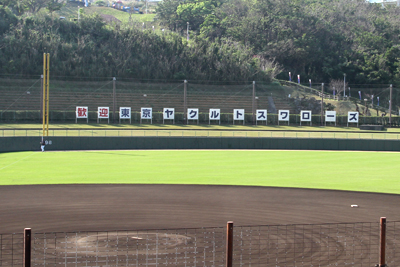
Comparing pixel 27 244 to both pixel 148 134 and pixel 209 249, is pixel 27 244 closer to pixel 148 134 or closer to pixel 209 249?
pixel 209 249

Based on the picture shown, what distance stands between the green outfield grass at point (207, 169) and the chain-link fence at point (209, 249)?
9.08 meters

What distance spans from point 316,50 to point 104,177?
94.1 metres

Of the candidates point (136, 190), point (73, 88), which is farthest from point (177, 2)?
point (136, 190)

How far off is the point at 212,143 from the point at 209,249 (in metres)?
32.4

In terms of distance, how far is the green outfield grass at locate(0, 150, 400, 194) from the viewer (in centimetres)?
2158

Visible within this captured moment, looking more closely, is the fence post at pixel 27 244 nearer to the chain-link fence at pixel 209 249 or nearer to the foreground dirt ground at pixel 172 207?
the chain-link fence at pixel 209 249

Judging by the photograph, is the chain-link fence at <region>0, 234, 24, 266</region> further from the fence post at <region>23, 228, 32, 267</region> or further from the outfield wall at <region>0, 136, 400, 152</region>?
the outfield wall at <region>0, 136, 400, 152</region>

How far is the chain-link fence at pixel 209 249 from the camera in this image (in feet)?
31.1

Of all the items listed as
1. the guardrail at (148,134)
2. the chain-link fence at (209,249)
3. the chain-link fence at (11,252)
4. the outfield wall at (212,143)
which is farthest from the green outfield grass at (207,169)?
the chain-link fence at (11,252)

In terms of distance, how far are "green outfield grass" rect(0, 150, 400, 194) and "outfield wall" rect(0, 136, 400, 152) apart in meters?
3.69

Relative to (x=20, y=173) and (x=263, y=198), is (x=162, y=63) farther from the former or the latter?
(x=263, y=198)

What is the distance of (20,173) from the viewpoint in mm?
23922

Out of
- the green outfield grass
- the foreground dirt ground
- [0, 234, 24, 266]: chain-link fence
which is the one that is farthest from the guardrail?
[0, 234, 24, 266]: chain-link fence

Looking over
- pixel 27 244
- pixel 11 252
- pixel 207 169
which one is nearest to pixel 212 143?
pixel 207 169
